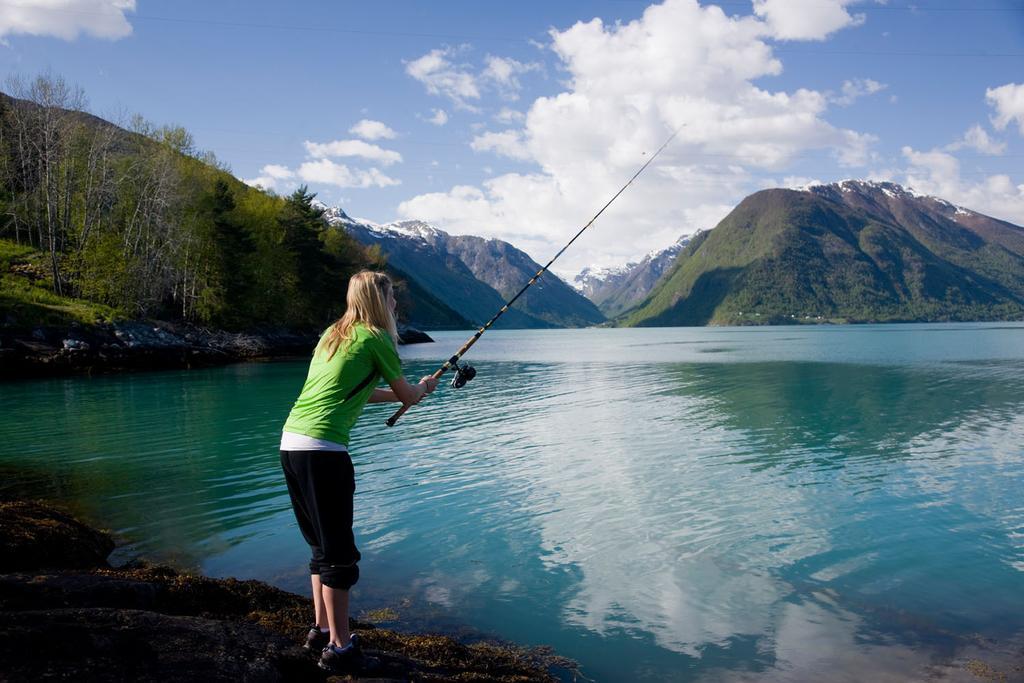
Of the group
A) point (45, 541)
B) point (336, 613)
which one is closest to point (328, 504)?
point (336, 613)

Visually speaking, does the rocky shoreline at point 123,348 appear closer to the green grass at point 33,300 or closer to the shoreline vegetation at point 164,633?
the green grass at point 33,300

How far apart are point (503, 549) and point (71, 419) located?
21197 mm

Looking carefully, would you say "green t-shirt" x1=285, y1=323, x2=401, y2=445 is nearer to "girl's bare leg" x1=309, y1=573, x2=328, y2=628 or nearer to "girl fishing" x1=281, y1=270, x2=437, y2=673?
"girl fishing" x1=281, y1=270, x2=437, y2=673

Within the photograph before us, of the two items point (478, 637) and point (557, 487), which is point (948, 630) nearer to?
point (478, 637)

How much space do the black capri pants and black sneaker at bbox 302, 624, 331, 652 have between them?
0.52m

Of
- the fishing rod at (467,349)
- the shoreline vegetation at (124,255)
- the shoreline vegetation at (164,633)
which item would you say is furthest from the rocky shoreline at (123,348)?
the shoreline vegetation at (164,633)

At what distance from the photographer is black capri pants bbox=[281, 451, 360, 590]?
4.56 meters

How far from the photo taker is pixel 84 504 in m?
12.7

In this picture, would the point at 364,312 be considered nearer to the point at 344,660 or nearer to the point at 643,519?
the point at 344,660

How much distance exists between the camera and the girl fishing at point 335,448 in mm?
4578

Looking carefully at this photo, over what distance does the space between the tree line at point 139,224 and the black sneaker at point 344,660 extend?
54.5 metres

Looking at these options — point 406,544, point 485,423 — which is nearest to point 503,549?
point 406,544

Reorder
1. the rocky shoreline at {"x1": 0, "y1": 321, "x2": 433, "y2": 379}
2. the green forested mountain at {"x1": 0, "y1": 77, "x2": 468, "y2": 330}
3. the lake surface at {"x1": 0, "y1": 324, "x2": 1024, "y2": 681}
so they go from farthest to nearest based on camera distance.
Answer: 1. the green forested mountain at {"x1": 0, "y1": 77, "x2": 468, "y2": 330}
2. the rocky shoreline at {"x1": 0, "y1": 321, "x2": 433, "y2": 379}
3. the lake surface at {"x1": 0, "y1": 324, "x2": 1024, "y2": 681}

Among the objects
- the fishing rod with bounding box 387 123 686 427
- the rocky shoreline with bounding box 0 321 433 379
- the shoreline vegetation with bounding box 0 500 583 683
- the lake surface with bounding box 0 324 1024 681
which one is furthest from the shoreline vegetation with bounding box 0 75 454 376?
the shoreline vegetation with bounding box 0 500 583 683
